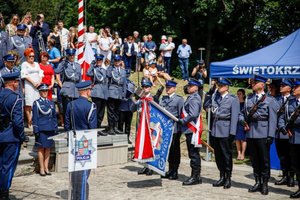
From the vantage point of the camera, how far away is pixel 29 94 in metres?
12.2

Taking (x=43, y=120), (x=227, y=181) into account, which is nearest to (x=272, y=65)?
(x=227, y=181)

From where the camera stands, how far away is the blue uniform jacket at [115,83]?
42.6ft

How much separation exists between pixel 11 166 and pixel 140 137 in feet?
8.70

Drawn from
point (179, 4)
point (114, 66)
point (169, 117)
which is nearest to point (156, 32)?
point (179, 4)

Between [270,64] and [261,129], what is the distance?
7.92 feet

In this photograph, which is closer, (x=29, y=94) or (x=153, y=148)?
(x=153, y=148)

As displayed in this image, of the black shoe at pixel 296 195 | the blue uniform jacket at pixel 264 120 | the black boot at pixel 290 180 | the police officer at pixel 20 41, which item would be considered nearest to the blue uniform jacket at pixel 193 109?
the blue uniform jacket at pixel 264 120

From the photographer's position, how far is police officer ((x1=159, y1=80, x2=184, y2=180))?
10.9 metres

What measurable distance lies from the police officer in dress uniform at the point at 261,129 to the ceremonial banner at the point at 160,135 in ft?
4.84

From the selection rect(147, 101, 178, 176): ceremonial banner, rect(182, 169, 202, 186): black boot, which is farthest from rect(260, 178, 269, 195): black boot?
rect(147, 101, 178, 176): ceremonial banner

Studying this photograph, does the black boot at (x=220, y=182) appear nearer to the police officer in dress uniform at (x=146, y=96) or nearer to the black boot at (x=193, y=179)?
the black boot at (x=193, y=179)

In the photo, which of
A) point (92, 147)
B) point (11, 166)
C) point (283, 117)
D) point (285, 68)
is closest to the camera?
point (92, 147)

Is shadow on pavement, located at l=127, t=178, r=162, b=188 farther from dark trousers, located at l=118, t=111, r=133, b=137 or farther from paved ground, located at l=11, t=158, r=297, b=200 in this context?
dark trousers, located at l=118, t=111, r=133, b=137

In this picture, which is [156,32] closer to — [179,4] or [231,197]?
[179,4]
